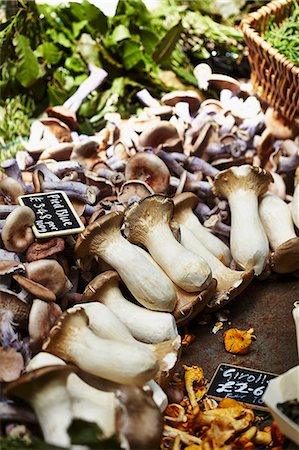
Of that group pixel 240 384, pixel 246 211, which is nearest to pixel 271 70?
pixel 246 211

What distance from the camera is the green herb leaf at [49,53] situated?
11.5ft

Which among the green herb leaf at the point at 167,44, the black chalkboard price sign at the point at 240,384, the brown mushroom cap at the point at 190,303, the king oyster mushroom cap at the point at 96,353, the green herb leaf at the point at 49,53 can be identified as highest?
the green herb leaf at the point at 167,44

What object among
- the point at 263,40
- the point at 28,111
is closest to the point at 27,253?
the point at 28,111

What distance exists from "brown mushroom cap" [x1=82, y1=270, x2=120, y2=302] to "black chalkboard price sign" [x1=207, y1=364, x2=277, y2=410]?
49 centimetres

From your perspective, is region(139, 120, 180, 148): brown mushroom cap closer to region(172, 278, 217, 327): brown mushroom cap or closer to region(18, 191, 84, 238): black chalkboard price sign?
region(18, 191, 84, 238): black chalkboard price sign

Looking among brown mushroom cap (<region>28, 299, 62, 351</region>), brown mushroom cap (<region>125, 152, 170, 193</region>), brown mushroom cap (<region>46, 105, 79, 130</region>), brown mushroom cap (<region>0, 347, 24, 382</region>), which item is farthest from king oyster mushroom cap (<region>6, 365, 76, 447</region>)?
brown mushroom cap (<region>46, 105, 79, 130</region>)

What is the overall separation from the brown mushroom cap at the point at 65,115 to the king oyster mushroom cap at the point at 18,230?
111 cm

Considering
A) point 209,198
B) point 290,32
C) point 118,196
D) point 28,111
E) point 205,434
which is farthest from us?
point 28,111

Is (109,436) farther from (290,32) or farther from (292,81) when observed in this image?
(290,32)

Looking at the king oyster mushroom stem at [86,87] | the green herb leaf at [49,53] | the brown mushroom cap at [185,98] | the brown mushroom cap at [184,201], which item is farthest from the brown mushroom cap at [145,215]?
the green herb leaf at [49,53]

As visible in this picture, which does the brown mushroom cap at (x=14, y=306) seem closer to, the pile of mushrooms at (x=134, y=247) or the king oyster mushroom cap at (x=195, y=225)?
the pile of mushrooms at (x=134, y=247)

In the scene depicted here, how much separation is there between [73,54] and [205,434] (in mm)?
2534

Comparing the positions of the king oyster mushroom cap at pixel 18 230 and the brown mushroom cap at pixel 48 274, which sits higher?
the king oyster mushroom cap at pixel 18 230

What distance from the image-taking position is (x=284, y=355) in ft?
7.13
